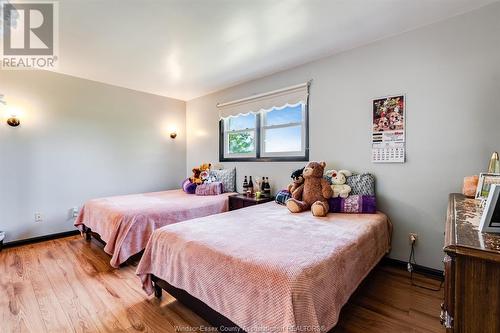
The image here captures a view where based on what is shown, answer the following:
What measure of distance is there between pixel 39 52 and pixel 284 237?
3.44 metres

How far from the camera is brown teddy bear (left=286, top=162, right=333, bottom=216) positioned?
240cm

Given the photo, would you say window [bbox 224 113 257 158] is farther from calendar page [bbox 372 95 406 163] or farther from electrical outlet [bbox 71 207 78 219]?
electrical outlet [bbox 71 207 78 219]

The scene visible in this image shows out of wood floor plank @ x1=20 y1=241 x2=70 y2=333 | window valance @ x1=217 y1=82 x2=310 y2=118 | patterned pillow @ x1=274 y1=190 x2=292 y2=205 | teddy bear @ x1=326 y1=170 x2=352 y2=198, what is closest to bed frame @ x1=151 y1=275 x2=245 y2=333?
wood floor plank @ x1=20 y1=241 x2=70 y2=333

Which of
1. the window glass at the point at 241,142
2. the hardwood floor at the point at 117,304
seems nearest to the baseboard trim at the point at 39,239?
the hardwood floor at the point at 117,304

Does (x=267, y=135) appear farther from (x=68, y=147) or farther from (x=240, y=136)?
(x=68, y=147)

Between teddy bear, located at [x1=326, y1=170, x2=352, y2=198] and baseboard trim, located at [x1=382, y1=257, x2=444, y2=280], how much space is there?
2.78ft

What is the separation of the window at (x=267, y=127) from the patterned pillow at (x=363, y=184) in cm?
73

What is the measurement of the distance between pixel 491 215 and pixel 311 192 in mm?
1646

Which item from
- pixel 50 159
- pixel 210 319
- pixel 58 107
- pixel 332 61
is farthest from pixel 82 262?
pixel 332 61

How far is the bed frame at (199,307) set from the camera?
132 centimetres

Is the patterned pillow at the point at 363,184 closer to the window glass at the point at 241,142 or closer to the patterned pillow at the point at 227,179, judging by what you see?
the window glass at the point at 241,142

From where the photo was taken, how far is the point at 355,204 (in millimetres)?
2352

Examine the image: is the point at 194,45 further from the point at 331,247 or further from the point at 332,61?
the point at 331,247

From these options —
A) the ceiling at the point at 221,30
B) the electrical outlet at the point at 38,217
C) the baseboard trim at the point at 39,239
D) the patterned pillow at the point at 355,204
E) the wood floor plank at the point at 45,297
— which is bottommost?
the wood floor plank at the point at 45,297
